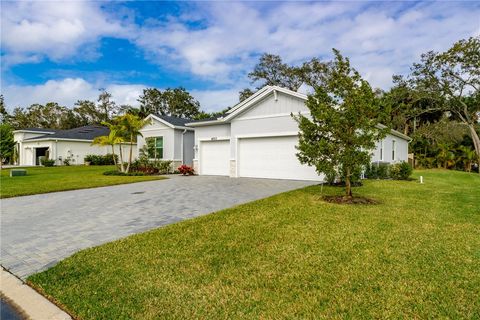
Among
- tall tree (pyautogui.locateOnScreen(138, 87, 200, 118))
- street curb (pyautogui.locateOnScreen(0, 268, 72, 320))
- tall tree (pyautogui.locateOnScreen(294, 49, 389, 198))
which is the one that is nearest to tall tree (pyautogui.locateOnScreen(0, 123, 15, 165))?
street curb (pyautogui.locateOnScreen(0, 268, 72, 320))

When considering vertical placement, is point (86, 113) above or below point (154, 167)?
above

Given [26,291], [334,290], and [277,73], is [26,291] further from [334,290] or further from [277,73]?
[277,73]

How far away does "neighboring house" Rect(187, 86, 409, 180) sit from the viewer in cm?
1462

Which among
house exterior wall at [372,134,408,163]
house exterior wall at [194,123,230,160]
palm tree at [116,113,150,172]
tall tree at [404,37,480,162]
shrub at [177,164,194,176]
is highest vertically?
tall tree at [404,37,480,162]

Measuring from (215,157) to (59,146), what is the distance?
20.8 meters

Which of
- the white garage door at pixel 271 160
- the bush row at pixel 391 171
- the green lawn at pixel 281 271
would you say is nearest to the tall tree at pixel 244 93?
the white garage door at pixel 271 160

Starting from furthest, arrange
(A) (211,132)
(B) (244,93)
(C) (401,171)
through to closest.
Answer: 1. (B) (244,93)
2. (A) (211,132)
3. (C) (401,171)

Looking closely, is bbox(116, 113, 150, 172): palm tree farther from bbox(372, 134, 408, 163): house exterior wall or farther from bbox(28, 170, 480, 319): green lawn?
bbox(28, 170, 480, 319): green lawn

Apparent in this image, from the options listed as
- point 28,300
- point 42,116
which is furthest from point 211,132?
point 42,116

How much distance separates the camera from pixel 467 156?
2877 centimetres

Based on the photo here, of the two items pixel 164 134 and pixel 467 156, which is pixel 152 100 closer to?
pixel 164 134

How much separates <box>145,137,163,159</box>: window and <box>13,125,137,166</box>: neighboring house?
10134mm

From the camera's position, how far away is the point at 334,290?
3.33 metres

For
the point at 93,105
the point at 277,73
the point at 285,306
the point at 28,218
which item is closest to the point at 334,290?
the point at 285,306
